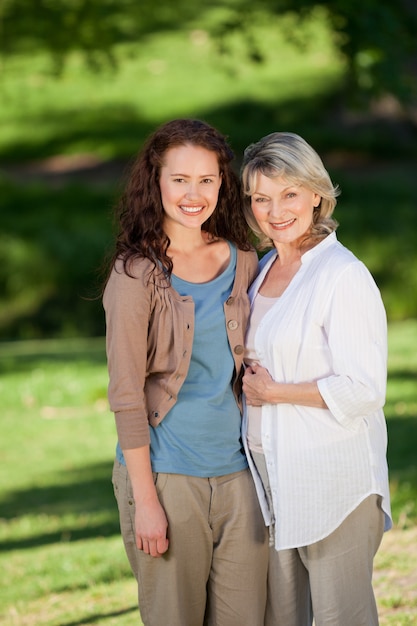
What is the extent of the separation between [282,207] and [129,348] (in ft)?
1.90

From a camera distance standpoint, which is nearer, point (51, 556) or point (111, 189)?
point (51, 556)

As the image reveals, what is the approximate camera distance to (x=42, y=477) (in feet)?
25.5

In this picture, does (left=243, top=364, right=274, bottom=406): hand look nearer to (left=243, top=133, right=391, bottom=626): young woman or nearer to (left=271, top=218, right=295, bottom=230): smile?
(left=243, top=133, right=391, bottom=626): young woman

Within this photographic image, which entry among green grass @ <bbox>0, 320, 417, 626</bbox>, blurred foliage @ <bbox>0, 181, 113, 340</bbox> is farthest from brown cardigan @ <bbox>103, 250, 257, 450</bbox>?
blurred foliage @ <bbox>0, 181, 113, 340</bbox>

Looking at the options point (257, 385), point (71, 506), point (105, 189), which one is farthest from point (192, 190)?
point (105, 189)

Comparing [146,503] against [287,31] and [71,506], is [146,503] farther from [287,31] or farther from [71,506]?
[287,31]

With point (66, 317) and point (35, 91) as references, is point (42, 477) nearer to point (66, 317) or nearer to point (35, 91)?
point (66, 317)

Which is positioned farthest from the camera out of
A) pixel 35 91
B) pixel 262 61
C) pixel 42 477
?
pixel 35 91

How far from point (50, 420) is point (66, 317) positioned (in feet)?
17.9

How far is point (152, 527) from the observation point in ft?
9.25

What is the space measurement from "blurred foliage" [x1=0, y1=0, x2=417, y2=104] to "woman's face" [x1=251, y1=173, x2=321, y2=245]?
280 centimetres

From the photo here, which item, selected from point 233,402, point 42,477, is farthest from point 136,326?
point 42,477

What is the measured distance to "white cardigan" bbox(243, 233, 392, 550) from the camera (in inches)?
110

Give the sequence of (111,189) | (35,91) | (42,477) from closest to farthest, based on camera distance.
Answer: (42,477)
(111,189)
(35,91)
